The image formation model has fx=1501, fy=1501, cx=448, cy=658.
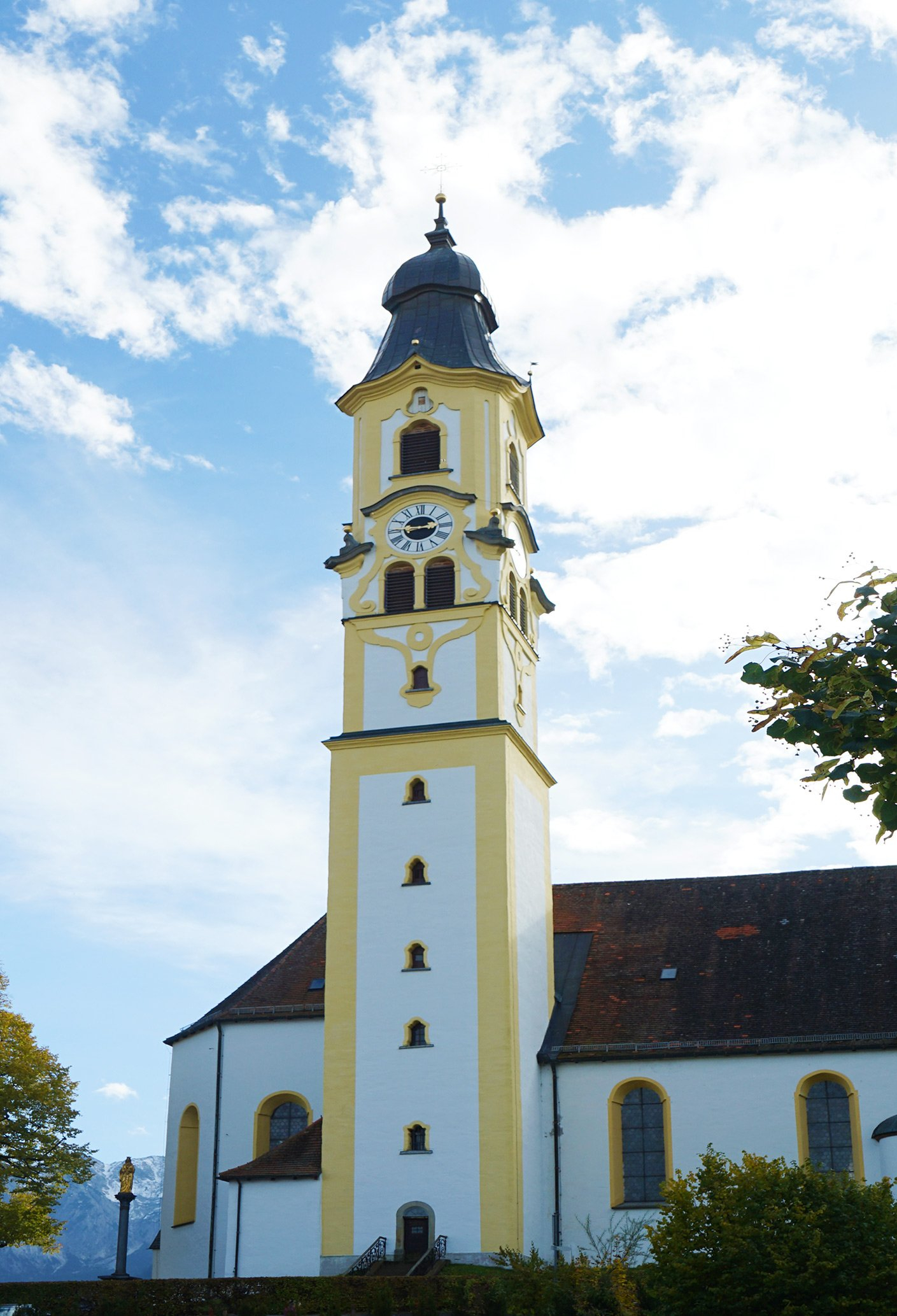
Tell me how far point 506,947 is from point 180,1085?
1102cm

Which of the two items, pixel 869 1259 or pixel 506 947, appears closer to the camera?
pixel 869 1259

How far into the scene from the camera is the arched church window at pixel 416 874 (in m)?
35.7

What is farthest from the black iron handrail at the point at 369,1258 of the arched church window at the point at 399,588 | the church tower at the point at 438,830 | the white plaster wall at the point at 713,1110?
the arched church window at the point at 399,588

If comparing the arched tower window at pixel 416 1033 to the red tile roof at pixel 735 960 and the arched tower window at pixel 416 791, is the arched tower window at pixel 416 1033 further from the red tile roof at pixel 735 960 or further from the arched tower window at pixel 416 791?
the arched tower window at pixel 416 791

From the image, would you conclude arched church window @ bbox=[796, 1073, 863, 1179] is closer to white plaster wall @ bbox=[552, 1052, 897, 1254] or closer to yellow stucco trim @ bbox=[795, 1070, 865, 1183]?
yellow stucco trim @ bbox=[795, 1070, 865, 1183]

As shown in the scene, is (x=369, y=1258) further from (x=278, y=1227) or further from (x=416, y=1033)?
(x=416, y=1033)

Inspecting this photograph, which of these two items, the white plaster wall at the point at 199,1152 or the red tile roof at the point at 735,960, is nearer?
the red tile roof at the point at 735,960

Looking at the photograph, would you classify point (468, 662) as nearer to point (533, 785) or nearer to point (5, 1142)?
point (533, 785)

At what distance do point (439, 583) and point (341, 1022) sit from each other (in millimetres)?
11458

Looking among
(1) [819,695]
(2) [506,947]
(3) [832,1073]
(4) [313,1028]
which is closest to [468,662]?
(2) [506,947]

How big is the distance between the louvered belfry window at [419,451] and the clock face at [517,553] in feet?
8.81

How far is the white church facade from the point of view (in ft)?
109

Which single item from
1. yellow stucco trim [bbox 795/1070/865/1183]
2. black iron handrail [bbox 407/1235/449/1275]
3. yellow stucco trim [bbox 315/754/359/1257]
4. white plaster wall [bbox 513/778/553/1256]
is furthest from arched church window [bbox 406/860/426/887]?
yellow stucco trim [bbox 795/1070/865/1183]

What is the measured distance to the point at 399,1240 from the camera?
32.8 m
